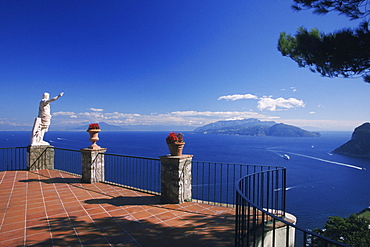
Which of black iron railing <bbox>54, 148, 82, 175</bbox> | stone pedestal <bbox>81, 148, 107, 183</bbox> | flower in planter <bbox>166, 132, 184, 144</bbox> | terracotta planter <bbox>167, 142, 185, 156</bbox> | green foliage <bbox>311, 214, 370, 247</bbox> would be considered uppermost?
flower in planter <bbox>166, 132, 184, 144</bbox>

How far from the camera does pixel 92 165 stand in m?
6.17

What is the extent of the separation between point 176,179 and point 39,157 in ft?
21.9

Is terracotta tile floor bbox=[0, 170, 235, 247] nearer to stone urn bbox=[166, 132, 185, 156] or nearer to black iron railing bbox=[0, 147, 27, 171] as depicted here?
stone urn bbox=[166, 132, 185, 156]

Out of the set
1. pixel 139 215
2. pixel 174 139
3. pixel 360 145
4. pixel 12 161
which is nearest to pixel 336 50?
pixel 174 139

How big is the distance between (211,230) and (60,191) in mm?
4141

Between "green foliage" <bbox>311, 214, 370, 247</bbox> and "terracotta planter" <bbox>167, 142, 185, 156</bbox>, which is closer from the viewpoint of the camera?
"terracotta planter" <bbox>167, 142, 185, 156</bbox>

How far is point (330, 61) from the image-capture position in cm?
461

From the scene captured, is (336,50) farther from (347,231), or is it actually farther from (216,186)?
(216,186)

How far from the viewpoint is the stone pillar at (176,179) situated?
14.4 ft

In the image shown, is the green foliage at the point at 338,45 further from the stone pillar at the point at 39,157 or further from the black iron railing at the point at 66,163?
the black iron railing at the point at 66,163

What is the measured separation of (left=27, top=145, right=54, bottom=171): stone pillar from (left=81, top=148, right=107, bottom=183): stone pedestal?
2.87 m

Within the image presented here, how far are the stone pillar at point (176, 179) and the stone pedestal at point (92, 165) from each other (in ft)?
8.94

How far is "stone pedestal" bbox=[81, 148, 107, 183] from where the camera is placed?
242 inches

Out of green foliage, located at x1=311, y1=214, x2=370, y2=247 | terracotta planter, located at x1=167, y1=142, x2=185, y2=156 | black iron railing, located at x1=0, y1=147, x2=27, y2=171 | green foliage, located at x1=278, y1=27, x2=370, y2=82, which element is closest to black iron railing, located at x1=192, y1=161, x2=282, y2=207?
terracotta planter, located at x1=167, y1=142, x2=185, y2=156
